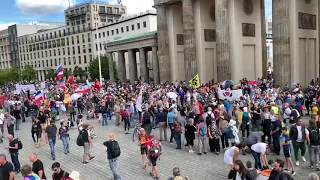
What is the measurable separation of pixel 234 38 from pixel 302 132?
21846 mm

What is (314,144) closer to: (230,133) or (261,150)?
(261,150)

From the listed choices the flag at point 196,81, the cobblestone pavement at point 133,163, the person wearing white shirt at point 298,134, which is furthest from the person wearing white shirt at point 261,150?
the flag at point 196,81

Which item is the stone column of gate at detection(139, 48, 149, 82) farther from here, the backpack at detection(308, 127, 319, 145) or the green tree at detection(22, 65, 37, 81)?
the green tree at detection(22, 65, 37, 81)

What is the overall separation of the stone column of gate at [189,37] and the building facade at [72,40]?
4778cm

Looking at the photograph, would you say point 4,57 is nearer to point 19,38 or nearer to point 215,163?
point 19,38

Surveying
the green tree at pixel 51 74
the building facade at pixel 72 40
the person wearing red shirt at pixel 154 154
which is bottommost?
the person wearing red shirt at pixel 154 154

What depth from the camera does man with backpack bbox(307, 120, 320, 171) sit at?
33.4ft

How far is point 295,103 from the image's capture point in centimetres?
1731

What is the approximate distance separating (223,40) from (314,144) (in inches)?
852

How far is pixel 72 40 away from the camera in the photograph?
9000 cm

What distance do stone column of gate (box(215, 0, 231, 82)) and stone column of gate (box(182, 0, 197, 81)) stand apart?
4.74 m

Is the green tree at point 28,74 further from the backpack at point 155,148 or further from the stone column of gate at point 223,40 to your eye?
the backpack at point 155,148

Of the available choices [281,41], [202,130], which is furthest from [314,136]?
[281,41]

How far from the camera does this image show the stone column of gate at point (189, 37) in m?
34.8
